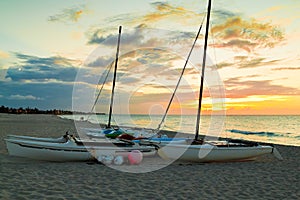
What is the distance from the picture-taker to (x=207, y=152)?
13.8 m

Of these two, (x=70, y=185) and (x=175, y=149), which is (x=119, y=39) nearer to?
(x=175, y=149)

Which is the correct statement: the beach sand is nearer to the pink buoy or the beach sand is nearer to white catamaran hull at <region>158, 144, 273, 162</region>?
white catamaran hull at <region>158, 144, 273, 162</region>

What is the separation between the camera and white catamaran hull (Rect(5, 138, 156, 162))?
1239cm

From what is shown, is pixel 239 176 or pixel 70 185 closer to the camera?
pixel 70 185

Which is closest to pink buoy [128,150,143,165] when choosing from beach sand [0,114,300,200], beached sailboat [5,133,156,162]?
beached sailboat [5,133,156,162]

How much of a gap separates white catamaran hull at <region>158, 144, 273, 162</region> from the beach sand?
0.41 m

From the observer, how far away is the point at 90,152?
13.1m

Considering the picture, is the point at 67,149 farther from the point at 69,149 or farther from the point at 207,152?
the point at 207,152

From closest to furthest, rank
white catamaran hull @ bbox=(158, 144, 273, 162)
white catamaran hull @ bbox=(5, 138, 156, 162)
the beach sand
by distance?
1. the beach sand
2. white catamaran hull @ bbox=(5, 138, 156, 162)
3. white catamaran hull @ bbox=(158, 144, 273, 162)

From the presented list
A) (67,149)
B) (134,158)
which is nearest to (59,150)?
(67,149)

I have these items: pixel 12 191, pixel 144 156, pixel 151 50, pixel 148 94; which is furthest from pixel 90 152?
pixel 148 94

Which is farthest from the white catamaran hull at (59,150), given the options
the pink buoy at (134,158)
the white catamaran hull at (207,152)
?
the white catamaran hull at (207,152)

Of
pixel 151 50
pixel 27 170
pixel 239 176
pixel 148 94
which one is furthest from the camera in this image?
pixel 148 94

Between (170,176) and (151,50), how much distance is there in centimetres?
1631
